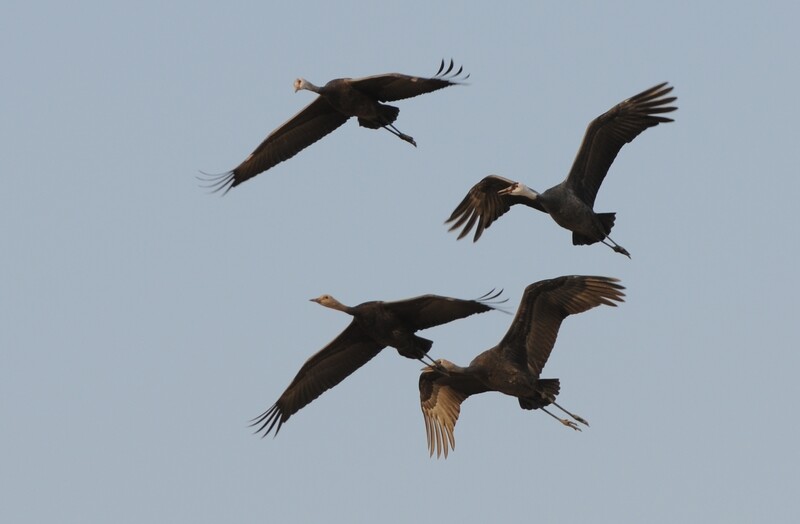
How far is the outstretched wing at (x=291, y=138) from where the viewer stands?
2634 centimetres

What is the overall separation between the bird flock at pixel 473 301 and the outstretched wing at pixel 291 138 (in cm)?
2

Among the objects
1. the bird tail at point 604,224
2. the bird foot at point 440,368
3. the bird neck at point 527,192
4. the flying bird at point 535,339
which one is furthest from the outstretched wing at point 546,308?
the bird neck at point 527,192

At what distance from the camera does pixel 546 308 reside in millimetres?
22281

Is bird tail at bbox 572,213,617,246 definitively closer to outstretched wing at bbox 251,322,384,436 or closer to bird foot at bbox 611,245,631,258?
bird foot at bbox 611,245,631,258

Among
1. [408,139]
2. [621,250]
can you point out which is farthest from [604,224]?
[408,139]

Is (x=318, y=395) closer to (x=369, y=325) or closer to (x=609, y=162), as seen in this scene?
(x=369, y=325)

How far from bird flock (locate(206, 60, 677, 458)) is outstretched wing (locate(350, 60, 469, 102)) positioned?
0.05 feet

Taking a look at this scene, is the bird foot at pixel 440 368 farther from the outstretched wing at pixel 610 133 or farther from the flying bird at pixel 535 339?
the outstretched wing at pixel 610 133

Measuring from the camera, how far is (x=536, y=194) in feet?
78.5

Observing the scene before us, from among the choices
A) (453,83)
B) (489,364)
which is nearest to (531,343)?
(489,364)

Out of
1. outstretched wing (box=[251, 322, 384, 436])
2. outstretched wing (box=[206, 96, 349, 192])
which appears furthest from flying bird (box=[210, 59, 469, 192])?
outstretched wing (box=[251, 322, 384, 436])

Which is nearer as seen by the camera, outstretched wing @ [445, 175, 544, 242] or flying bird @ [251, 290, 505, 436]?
flying bird @ [251, 290, 505, 436]

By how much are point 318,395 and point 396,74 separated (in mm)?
4834

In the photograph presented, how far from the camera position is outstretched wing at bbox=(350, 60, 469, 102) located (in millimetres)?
23562
